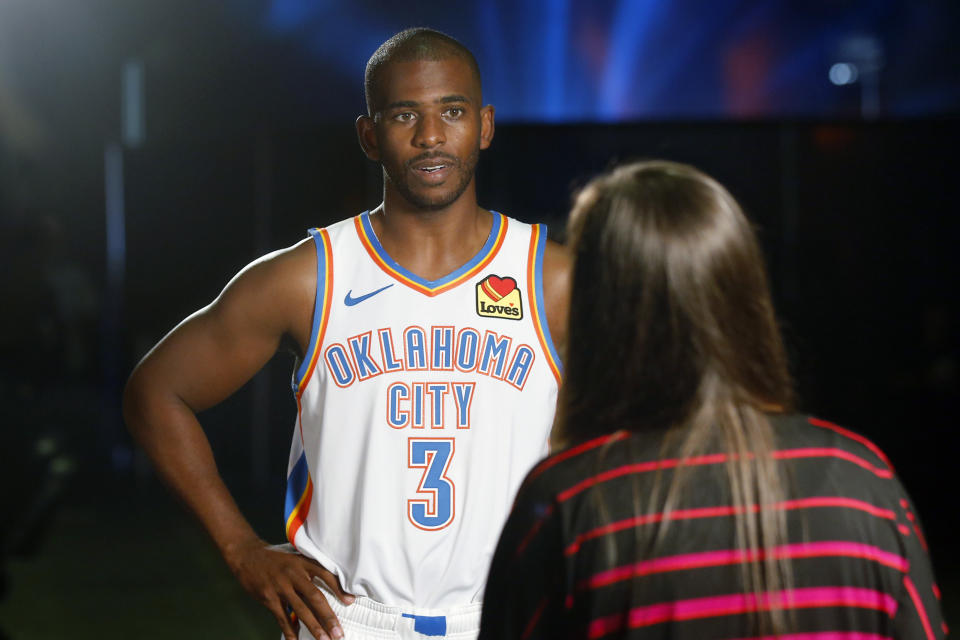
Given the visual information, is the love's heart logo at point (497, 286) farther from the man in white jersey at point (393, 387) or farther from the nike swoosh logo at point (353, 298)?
the nike swoosh logo at point (353, 298)

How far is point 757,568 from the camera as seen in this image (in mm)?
880

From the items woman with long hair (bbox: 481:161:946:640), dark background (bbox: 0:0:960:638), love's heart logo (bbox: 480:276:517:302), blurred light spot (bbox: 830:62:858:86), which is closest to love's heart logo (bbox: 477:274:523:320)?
love's heart logo (bbox: 480:276:517:302)

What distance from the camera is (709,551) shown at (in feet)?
2.92

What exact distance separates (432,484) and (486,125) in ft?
1.99

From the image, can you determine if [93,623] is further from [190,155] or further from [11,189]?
[11,189]

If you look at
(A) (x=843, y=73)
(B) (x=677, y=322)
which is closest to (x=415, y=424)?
(B) (x=677, y=322)

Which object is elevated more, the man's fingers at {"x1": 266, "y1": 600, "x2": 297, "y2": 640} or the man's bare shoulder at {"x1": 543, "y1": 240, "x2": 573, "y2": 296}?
the man's bare shoulder at {"x1": 543, "y1": 240, "x2": 573, "y2": 296}

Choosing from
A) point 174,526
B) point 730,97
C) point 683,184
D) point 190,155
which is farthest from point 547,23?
point 683,184

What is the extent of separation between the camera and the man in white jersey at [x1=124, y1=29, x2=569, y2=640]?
1605mm

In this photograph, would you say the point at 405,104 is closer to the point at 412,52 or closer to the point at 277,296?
the point at 412,52

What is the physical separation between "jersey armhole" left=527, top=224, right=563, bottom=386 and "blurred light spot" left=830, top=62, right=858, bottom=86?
5.65m

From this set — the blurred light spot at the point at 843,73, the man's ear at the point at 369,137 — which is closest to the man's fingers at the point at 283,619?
the man's ear at the point at 369,137

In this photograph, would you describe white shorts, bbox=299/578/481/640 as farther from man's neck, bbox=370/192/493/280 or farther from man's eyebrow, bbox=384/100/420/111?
man's eyebrow, bbox=384/100/420/111

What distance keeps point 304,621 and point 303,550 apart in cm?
12
